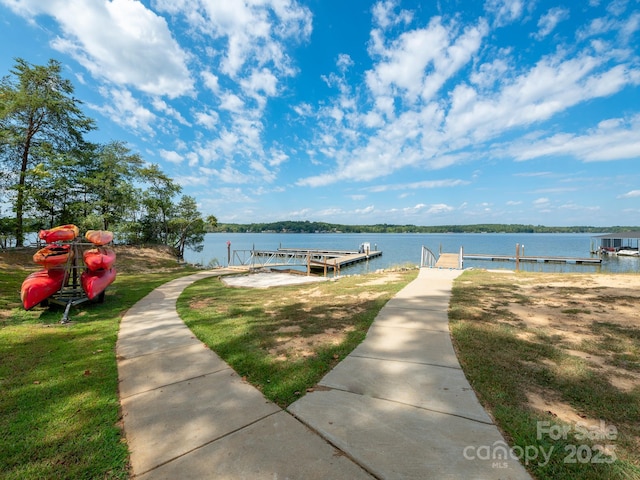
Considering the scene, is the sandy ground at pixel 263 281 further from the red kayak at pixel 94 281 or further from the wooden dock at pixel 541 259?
the wooden dock at pixel 541 259

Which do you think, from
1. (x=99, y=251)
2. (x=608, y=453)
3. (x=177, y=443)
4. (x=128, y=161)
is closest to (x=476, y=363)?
(x=608, y=453)

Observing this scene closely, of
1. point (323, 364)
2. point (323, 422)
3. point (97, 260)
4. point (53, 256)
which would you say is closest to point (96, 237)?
point (97, 260)

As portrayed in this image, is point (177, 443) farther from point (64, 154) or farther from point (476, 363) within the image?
point (64, 154)

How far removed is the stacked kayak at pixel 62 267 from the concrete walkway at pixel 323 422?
486 centimetres

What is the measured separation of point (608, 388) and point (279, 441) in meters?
3.40

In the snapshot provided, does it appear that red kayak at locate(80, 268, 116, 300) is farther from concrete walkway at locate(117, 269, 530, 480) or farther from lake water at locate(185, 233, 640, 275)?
lake water at locate(185, 233, 640, 275)

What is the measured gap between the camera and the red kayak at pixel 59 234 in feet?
22.5

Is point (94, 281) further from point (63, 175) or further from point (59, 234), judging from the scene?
point (63, 175)

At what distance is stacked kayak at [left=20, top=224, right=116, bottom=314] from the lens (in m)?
6.82

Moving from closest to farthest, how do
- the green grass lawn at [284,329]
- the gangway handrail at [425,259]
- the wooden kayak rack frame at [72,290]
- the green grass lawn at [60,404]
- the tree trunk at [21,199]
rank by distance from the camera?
the green grass lawn at [60,404] → the green grass lawn at [284,329] → the wooden kayak rack frame at [72,290] → the gangway handrail at [425,259] → the tree trunk at [21,199]

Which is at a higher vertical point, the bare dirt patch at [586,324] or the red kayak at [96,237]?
the red kayak at [96,237]

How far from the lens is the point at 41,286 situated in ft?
22.5

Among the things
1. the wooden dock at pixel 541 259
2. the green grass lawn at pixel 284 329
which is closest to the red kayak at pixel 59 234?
the green grass lawn at pixel 284 329

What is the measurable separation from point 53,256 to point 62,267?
1.25ft
